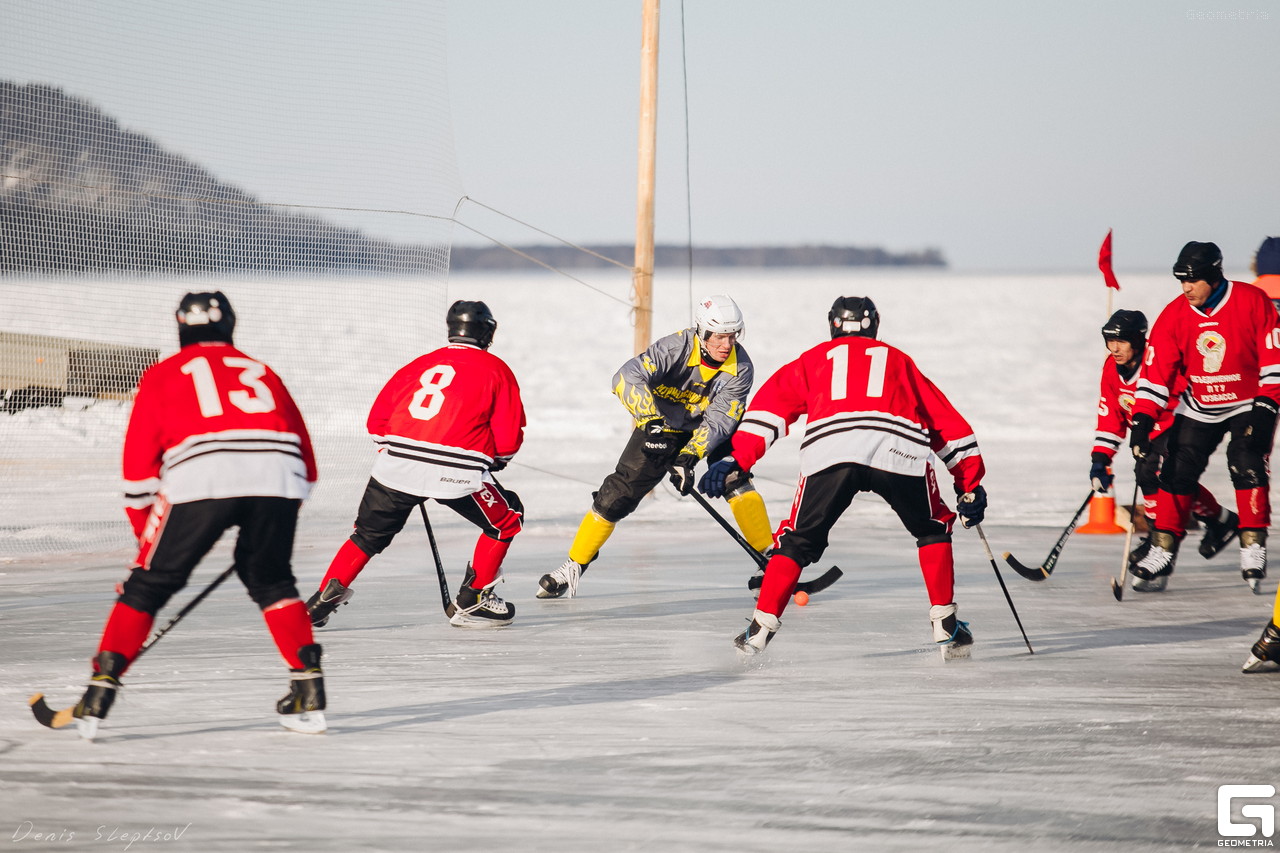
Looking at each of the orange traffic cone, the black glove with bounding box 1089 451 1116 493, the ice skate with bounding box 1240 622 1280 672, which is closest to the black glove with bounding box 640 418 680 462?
the black glove with bounding box 1089 451 1116 493

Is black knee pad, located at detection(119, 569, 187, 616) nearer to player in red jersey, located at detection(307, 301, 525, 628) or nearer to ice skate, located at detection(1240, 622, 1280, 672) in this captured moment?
player in red jersey, located at detection(307, 301, 525, 628)

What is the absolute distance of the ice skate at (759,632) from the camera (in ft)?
14.6

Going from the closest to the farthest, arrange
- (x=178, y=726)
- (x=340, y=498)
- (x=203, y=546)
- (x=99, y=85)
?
1. (x=203, y=546)
2. (x=178, y=726)
3. (x=99, y=85)
4. (x=340, y=498)

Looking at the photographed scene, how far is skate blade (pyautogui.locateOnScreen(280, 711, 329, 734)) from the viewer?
349cm

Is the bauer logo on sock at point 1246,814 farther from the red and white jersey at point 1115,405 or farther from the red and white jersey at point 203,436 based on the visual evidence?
the red and white jersey at point 1115,405

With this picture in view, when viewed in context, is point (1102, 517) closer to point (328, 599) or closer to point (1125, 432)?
point (1125, 432)

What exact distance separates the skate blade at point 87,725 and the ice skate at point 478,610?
1.89 m

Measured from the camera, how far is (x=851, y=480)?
429 centimetres

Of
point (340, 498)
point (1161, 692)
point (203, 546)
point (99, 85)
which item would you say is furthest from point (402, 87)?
point (1161, 692)

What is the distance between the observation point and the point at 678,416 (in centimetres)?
584

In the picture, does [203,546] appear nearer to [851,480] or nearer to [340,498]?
[851,480]

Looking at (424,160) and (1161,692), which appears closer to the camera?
(1161,692)

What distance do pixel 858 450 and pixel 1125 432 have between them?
293 centimetres

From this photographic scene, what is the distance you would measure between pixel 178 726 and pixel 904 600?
3.41 meters
